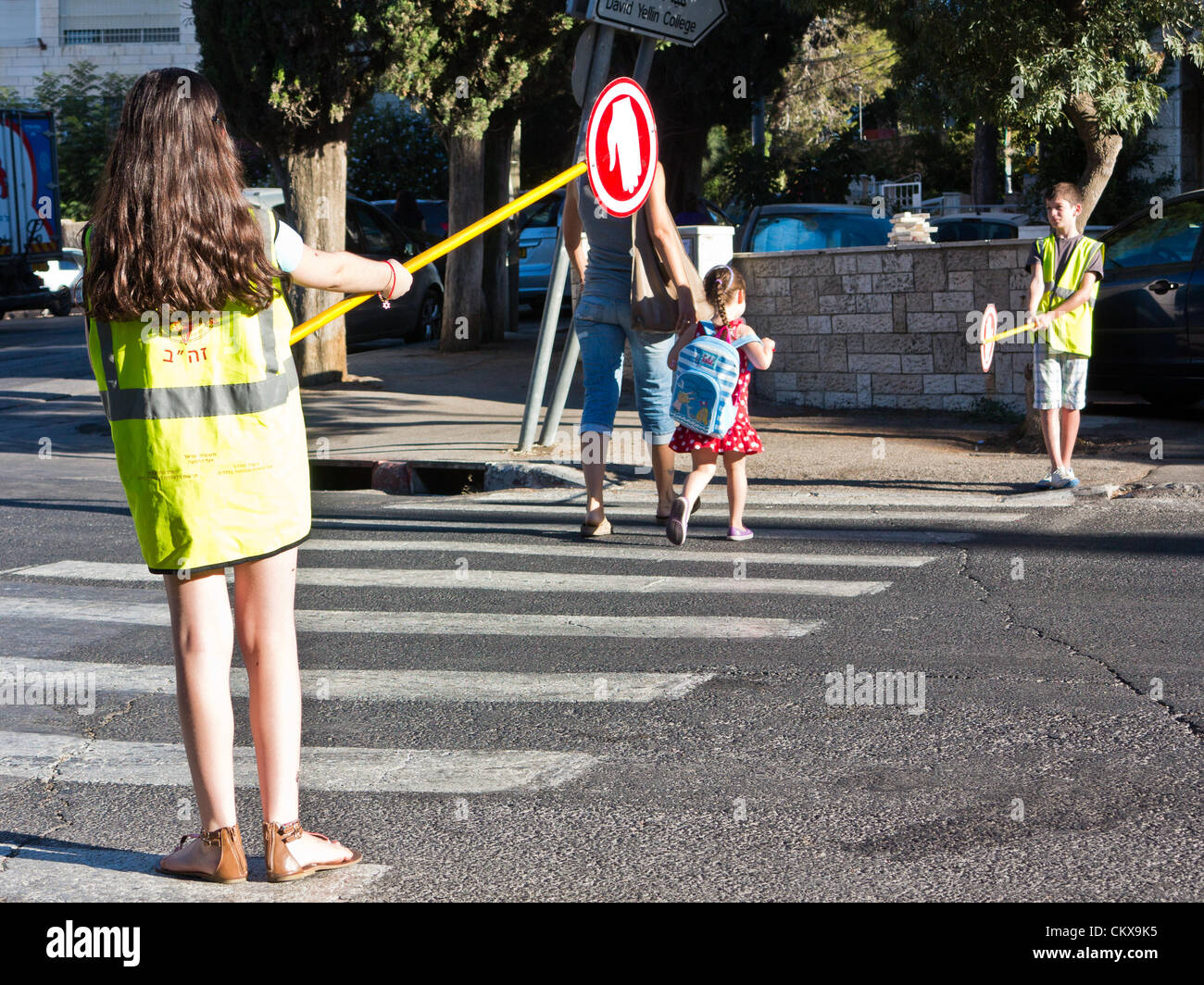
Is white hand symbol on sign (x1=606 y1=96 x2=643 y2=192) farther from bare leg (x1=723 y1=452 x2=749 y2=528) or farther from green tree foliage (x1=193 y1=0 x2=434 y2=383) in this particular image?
green tree foliage (x1=193 y1=0 x2=434 y2=383)

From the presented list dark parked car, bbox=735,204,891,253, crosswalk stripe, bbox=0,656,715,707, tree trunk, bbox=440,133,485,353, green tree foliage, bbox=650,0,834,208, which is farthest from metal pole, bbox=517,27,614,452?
green tree foliage, bbox=650,0,834,208

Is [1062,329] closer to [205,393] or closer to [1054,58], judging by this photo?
[1054,58]

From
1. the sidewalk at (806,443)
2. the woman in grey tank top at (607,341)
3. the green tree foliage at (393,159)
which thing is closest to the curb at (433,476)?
the sidewalk at (806,443)

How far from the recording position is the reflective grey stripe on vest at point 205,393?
3.22m

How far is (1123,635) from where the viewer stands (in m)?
5.54

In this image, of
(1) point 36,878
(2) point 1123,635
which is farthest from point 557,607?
(1) point 36,878

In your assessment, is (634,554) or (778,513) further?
(778,513)

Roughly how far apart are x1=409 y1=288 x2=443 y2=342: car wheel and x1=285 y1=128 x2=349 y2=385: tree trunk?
519 centimetres

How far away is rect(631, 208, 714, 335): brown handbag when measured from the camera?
7.50m

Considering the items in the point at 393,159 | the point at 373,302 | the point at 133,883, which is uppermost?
the point at 393,159

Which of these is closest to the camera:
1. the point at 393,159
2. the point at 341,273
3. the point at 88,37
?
the point at 341,273

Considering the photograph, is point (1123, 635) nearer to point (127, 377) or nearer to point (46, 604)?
point (127, 377)

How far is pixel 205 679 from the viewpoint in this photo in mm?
3332

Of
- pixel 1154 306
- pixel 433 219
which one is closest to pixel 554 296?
pixel 1154 306
